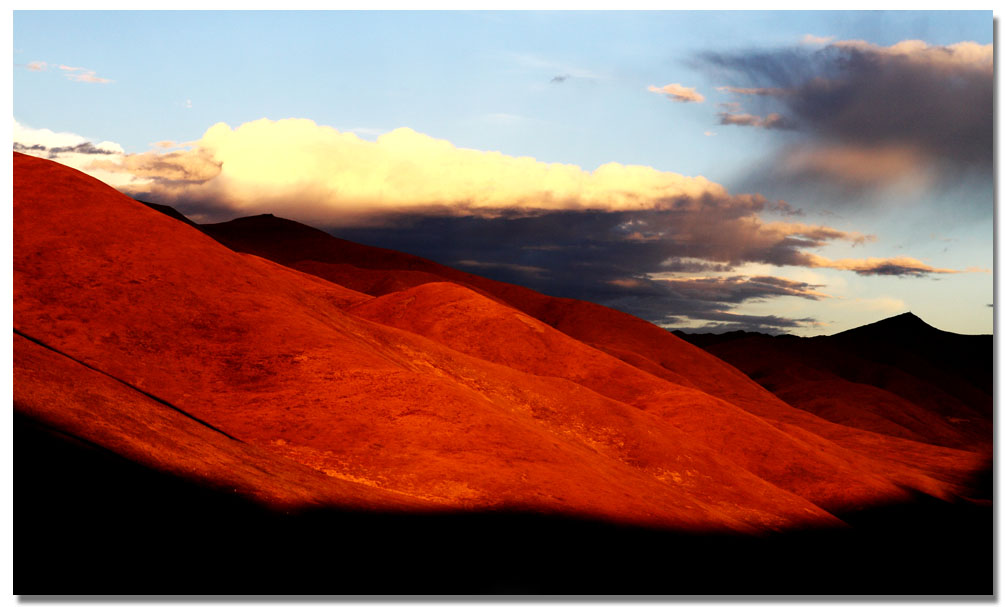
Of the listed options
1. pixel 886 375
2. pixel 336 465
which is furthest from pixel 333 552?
pixel 886 375

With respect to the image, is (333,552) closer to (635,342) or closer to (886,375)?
(635,342)

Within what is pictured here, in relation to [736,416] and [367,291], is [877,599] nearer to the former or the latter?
[736,416]

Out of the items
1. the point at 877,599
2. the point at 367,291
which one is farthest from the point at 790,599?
the point at 367,291

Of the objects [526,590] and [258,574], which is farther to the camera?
[526,590]

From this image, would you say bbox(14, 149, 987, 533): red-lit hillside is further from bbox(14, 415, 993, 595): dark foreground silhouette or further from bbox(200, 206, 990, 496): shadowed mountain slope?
bbox(200, 206, 990, 496): shadowed mountain slope

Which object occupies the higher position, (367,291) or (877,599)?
(367,291)

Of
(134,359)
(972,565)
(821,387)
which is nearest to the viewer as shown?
(972,565)
